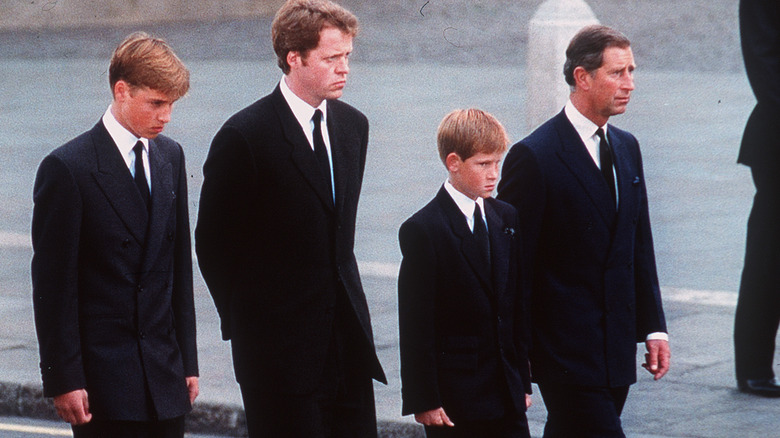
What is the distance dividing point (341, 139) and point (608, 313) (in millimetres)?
1012

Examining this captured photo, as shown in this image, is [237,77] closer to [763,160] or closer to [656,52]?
[656,52]

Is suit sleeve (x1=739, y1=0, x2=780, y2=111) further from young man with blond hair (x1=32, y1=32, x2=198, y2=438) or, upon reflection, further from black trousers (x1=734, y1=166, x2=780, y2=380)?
young man with blond hair (x1=32, y1=32, x2=198, y2=438)

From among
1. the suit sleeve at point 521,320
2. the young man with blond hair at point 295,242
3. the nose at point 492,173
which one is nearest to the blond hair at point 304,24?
the young man with blond hair at point 295,242

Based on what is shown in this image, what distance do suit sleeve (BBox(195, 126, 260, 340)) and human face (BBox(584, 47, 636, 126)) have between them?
3.70 feet

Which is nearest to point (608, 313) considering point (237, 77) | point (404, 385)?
point (404, 385)

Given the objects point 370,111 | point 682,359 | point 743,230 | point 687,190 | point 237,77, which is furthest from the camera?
point 237,77

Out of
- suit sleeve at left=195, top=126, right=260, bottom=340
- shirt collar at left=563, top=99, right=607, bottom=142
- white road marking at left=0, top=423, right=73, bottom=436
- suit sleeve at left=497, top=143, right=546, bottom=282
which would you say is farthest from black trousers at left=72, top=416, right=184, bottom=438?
white road marking at left=0, top=423, right=73, bottom=436

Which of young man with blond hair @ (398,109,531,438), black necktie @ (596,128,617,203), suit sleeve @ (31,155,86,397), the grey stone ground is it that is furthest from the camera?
the grey stone ground

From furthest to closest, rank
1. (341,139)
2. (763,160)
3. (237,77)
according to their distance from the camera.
→ (237,77) < (763,160) < (341,139)

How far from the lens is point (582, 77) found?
459 cm

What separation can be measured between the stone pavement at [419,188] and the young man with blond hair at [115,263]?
2.23 m

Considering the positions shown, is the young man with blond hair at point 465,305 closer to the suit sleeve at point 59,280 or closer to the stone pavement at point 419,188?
the suit sleeve at point 59,280

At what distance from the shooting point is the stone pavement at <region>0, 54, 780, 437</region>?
6.64 metres

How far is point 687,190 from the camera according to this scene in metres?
12.1
